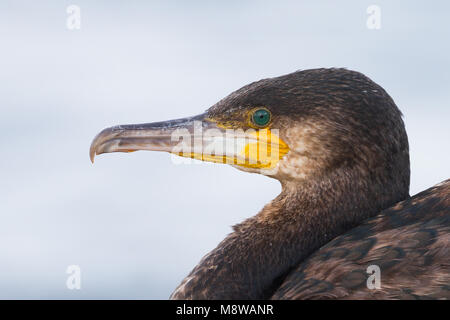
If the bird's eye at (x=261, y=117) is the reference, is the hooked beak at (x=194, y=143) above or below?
below

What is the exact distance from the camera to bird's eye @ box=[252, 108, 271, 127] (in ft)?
15.0

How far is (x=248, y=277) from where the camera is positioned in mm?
4340

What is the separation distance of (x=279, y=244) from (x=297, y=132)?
2.18ft

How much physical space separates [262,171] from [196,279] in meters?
0.79

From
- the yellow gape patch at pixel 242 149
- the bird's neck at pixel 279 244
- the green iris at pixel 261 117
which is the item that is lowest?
the bird's neck at pixel 279 244

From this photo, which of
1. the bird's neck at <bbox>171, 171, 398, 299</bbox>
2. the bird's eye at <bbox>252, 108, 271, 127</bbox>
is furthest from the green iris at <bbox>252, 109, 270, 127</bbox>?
the bird's neck at <bbox>171, 171, 398, 299</bbox>

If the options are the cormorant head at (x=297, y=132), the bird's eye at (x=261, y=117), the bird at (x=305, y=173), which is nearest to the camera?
the bird at (x=305, y=173)

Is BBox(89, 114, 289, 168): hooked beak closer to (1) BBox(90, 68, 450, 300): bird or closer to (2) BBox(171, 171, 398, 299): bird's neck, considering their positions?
(1) BBox(90, 68, 450, 300): bird

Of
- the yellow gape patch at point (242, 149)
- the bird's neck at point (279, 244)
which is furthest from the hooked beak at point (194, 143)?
the bird's neck at point (279, 244)

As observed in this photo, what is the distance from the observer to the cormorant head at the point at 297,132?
14.1 feet

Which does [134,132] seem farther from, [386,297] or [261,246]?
[386,297]

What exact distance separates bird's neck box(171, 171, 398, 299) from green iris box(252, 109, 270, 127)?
42 cm

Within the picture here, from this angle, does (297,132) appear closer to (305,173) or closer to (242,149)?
(305,173)

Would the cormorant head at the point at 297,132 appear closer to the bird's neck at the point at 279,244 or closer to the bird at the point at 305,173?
the bird at the point at 305,173
